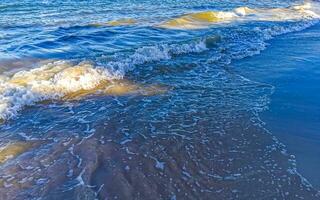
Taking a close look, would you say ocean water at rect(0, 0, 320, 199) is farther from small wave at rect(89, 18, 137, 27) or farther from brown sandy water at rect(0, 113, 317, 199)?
small wave at rect(89, 18, 137, 27)

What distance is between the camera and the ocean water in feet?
19.7

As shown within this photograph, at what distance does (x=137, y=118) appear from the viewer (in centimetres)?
823

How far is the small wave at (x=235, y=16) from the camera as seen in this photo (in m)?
18.2

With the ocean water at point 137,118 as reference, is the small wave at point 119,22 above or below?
below

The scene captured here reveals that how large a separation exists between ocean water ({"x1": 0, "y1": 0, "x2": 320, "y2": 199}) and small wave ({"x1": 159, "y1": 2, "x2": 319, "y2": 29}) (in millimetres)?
1841

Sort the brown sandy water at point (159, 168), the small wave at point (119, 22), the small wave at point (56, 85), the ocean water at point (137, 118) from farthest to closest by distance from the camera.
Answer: the small wave at point (119, 22) < the small wave at point (56, 85) < the ocean water at point (137, 118) < the brown sandy water at point (159, 168)

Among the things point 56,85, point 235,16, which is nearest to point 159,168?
point 56,85

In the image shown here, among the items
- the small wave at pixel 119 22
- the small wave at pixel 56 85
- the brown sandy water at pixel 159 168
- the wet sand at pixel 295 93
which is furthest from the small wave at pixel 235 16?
the brown sandy water at pixel 159 168

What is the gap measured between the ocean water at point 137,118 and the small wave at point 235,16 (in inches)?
72.5

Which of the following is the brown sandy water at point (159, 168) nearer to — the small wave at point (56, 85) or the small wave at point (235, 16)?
the small wave at point (56, 85)

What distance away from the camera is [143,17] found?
19.5 meters

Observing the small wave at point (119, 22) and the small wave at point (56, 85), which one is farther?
the small wave at point (119, 22)

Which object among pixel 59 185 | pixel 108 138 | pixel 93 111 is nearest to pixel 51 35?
pixel 93 111

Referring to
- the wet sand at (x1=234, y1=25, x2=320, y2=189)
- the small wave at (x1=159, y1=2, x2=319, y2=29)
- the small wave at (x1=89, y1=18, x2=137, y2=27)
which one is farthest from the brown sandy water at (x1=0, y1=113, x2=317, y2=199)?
the small wave at (x1=159, y1=2, x2=319, y2=29)
